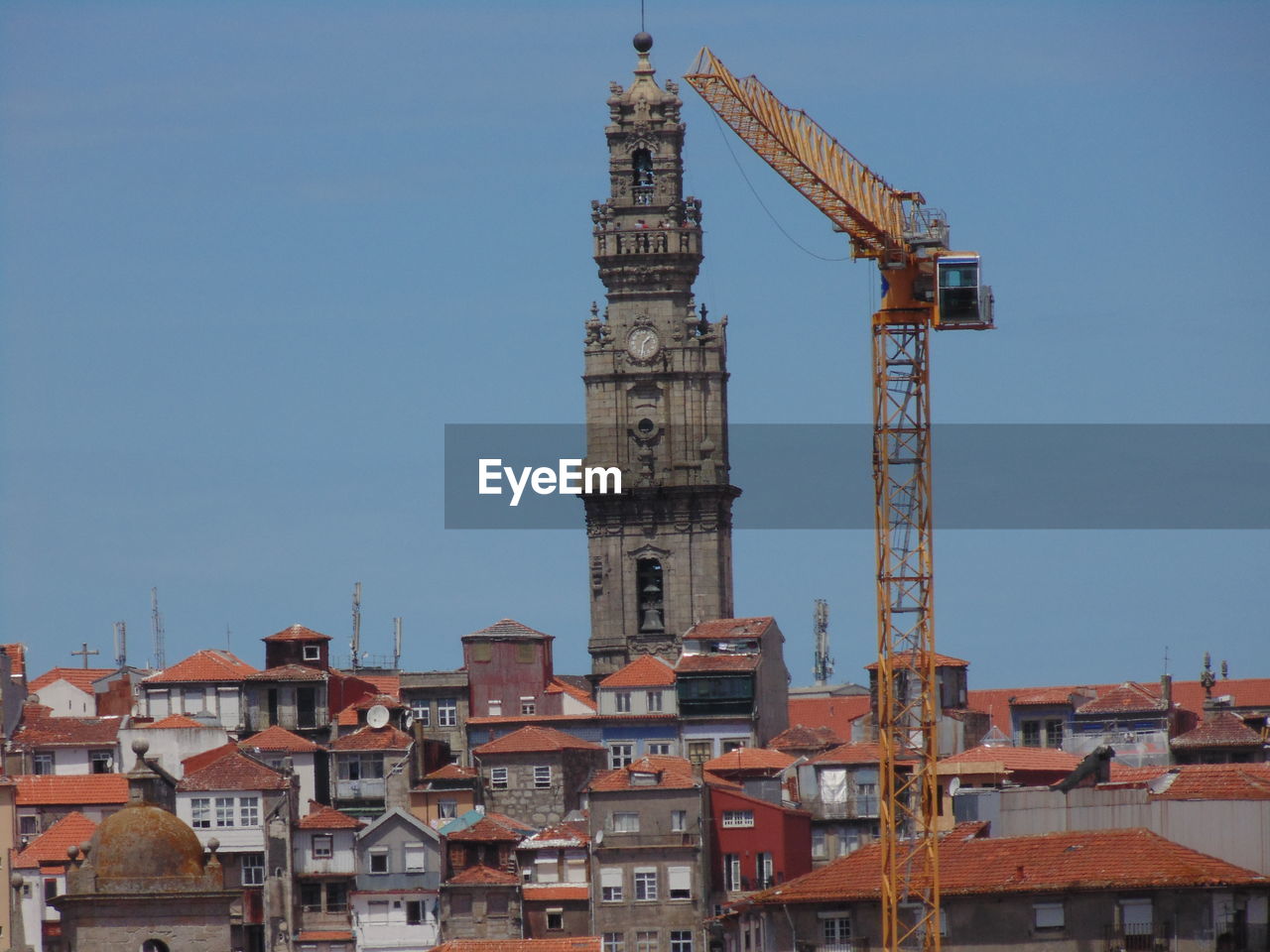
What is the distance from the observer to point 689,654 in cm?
16512

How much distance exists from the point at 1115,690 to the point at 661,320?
122 ft

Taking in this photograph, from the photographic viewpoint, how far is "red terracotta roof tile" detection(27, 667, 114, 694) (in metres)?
179

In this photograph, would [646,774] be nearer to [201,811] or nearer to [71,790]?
[201,811]

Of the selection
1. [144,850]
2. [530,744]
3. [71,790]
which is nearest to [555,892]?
[530,744]

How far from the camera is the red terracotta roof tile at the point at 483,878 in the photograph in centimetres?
13662

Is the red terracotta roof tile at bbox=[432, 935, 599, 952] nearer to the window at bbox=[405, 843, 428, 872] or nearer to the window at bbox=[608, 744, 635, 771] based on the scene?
the window at bbox=[405, 843, 428, 872]

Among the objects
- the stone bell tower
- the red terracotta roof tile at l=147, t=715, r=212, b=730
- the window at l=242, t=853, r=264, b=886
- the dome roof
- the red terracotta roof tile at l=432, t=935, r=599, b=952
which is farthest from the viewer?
the stone bell tower

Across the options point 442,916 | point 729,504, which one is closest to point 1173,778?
point 442,916

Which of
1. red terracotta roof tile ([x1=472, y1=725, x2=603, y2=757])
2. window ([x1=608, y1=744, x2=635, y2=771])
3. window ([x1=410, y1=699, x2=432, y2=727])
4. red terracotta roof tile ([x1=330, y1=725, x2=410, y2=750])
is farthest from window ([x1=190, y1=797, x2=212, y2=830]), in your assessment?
window ([x1=410, y1=699, x2=432, y2=727])

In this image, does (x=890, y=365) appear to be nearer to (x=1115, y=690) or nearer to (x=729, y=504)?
(x=1115, y=690)

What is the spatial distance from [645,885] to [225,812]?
1734 cm

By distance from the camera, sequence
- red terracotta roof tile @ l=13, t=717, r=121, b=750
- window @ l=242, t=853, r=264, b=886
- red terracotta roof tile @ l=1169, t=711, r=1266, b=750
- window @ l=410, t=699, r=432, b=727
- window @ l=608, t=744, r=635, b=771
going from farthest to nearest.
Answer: window @ l=410, t=699, r=432, b=727 < red terracotta roof tile @ l=13, t=717, r=121, b=750 < window @ l=608, t=744, r=635, b=771 < window @ l=242, t=853, r=264, b=886 < red terracotta roof tile @ l=1169, t=711, r=1266, b=750

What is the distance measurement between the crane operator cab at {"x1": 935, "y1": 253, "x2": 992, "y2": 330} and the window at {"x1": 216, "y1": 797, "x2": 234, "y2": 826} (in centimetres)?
3763

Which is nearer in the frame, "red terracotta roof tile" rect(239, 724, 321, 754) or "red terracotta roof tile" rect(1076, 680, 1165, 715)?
"red terracotta roof tile" rect(239, 724, 321, 754)
